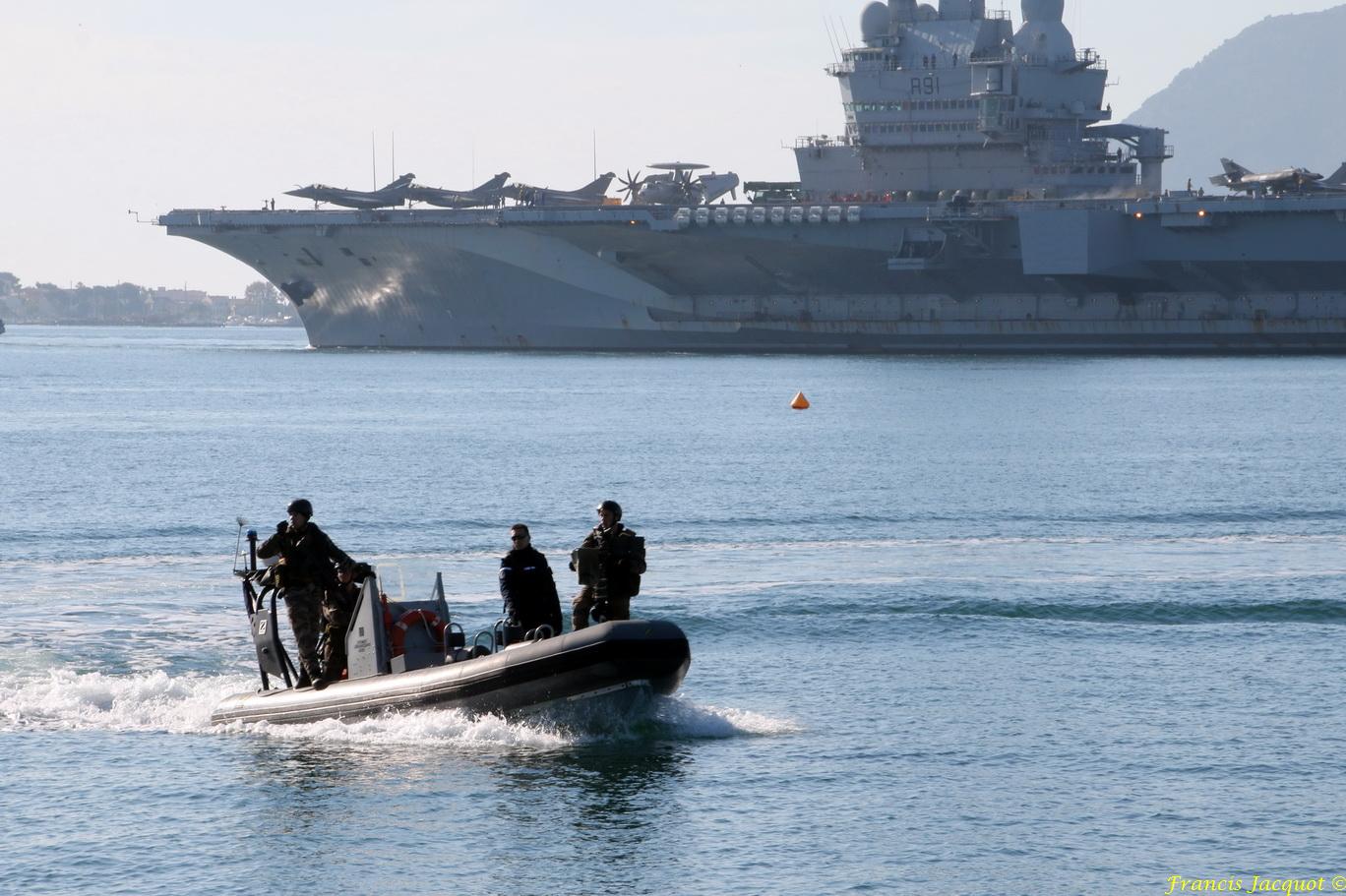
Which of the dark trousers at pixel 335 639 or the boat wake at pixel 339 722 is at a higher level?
the dark trousers at pixel 335 639

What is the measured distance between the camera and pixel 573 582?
77.6 feet

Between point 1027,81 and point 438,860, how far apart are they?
69.5 meters

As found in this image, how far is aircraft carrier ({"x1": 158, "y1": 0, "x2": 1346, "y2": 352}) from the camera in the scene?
69.9 meters

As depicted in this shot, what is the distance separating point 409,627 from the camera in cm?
1443

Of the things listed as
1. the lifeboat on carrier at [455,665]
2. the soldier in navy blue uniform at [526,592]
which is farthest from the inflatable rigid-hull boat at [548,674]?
the soldier in navy blue uniform at [526,592]

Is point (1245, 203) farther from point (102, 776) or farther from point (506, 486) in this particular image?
point (102, 776)

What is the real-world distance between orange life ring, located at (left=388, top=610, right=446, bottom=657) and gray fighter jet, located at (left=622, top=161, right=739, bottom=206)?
6369cm

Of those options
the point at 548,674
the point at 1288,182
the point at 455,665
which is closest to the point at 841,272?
the point at 1288,182

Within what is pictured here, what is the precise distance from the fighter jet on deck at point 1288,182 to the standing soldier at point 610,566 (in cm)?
5776

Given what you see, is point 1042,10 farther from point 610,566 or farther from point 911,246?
point 610,566

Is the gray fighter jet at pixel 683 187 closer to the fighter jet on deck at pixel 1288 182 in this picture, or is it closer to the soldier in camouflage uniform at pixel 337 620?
the fighter jet on deck at pixel 1288 182

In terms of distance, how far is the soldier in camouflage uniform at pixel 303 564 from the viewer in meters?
14.1

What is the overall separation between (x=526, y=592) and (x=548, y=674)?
2.45ft

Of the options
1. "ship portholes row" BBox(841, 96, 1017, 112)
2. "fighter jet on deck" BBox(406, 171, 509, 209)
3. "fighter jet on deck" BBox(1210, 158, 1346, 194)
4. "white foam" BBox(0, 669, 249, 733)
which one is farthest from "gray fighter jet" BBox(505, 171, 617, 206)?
"white foam" BBox(0, 669, 249, 733)
